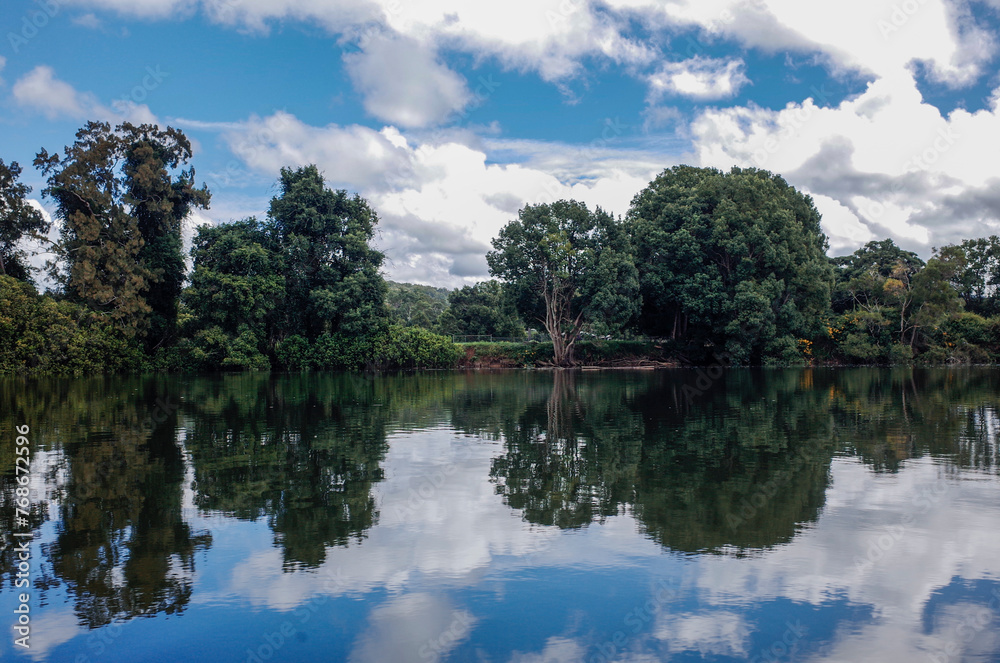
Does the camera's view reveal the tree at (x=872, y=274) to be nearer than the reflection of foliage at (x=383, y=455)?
No

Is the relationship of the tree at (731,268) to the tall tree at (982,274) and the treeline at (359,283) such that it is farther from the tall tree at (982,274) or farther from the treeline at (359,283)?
the tall tree at (982,274)

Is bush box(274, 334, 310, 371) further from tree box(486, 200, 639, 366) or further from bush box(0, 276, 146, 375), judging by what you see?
tree box(486, 200, 639, 366)

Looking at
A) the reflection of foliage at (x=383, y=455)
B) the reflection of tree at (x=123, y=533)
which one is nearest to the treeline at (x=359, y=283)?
the reflection of foliage at (x=383, y=455)

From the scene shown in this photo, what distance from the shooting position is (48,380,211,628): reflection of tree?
227 inches

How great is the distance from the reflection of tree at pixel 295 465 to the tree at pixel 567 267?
2480 centimetres

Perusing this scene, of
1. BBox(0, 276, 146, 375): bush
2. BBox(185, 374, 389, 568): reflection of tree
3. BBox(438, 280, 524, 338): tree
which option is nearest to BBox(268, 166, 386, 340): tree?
BBox(0, 276, 146, 375): bush

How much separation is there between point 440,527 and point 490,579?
1639 mm

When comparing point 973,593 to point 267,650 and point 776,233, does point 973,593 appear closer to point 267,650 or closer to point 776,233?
point 267,650

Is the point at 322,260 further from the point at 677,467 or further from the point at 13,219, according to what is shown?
the point at 677,467

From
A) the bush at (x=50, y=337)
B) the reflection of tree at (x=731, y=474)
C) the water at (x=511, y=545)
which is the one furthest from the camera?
the bush at (x=50, y=337)

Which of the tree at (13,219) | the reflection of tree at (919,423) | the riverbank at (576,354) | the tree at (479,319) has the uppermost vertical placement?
the tree at (13,219)

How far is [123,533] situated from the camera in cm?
739

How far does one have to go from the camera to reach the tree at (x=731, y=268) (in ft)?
143

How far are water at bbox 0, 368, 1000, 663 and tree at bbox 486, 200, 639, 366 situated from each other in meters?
29.5
